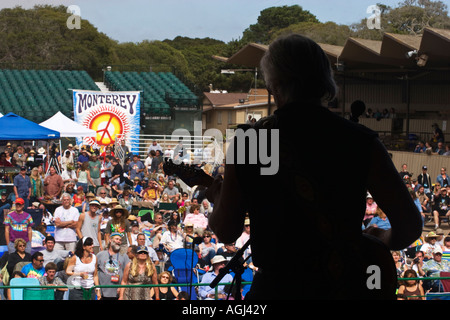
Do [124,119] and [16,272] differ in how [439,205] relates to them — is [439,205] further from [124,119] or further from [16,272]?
[124,119]

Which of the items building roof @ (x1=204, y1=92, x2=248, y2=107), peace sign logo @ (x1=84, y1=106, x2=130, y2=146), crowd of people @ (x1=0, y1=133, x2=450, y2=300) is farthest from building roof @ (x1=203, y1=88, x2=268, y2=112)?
crowd of people @ (x1=0, y1=133, x2=450, y2=300)

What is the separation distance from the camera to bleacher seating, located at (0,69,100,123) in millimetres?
27297

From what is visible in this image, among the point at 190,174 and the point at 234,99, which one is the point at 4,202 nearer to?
the point at 190,174

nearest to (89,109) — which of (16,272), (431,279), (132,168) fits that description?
(132,168)

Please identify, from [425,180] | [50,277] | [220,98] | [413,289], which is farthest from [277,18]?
[413,289]

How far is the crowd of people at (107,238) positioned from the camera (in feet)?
24.8

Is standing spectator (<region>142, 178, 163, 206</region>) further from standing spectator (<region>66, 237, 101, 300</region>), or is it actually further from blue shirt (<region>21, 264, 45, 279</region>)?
blue shirt (<region>21, 264, 45, 279</region>)

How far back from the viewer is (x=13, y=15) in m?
50.1

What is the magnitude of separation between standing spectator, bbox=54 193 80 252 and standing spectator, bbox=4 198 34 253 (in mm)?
421

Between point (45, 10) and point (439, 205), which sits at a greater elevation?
point (45, 10)

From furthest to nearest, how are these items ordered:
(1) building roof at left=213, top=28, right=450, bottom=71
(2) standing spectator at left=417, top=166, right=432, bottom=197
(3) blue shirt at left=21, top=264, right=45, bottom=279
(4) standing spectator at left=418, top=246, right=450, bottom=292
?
(1) building roof at left=213, top=28, right=450, bottom=71
(2) standing spectator at left=417, top=166, right=432, bottom=197
(4) standing spectator at left=418, top=246, right=450, bottom=292
(3) blue shirt at left=21, top=264, right=45, bottom=279

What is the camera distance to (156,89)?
1256 inches
